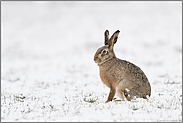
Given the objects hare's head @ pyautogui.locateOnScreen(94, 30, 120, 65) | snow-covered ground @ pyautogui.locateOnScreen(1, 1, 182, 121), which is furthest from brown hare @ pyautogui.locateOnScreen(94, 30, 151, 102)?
snow-covered ground @ pyautogui.locateOnScreen(1, 1, 182, 121)

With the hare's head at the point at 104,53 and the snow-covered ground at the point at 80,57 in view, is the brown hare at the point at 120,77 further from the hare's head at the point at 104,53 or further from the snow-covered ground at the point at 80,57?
the snow-covered ground at the point at 80,57

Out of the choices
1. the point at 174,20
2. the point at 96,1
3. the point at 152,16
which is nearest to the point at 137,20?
the point at 152,16

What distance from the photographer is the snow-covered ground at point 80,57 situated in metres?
5.89

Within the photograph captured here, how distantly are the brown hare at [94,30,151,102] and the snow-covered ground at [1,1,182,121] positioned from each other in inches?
11.7

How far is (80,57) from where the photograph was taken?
61.0ft

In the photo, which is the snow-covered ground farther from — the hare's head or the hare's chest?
the hare's head

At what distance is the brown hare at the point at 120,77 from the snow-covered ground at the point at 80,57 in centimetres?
30

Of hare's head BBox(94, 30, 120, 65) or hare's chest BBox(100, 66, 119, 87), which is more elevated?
hare's head BBox(94, 30, 120, 65)

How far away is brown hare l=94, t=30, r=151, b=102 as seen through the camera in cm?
642

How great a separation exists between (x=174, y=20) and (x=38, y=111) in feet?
85.0

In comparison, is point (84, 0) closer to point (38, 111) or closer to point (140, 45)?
point (140, 45)

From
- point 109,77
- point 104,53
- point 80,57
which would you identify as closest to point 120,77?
point 109,77

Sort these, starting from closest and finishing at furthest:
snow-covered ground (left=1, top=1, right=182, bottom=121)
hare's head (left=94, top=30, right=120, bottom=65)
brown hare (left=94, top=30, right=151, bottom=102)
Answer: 1. snow-covered ground (left=1, top=1, right=182, bottom=121)
2. brown hare (left=94, top=30, right=151, bottom=102)
3. hare's head (left=94, top=30, right=120, bottom=65)

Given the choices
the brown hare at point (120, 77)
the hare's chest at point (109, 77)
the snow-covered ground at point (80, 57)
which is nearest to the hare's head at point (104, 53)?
the brown hare at point (120, 77)
